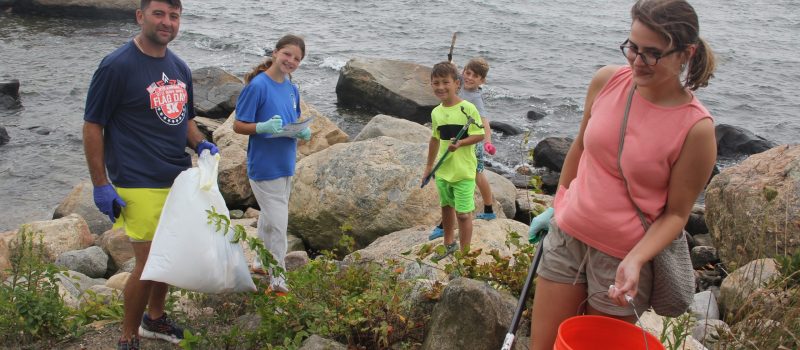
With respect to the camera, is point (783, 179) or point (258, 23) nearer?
point (783, 179)

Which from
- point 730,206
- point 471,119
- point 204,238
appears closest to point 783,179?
point 730,206

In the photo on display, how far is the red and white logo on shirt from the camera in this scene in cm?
415

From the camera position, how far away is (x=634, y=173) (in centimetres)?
275

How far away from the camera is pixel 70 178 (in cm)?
1163

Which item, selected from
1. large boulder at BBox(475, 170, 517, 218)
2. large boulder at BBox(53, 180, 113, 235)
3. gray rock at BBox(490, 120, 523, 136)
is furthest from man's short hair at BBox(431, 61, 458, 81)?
gray rock at BBox(490, 120, 523, 136)

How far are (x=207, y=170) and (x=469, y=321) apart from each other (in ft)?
5.46

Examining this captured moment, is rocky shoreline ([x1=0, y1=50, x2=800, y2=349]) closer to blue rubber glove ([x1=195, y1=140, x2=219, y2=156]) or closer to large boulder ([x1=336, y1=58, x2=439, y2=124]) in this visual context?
blue rubber glove ([x1=195, y1=140, x2=219, y2=156])

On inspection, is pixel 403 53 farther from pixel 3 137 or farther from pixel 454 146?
pixel 454 146

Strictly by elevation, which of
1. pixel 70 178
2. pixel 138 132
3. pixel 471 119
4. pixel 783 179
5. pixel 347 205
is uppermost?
pixel 138 132

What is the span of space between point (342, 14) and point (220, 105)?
1124 cm

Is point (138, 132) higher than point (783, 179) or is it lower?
higher

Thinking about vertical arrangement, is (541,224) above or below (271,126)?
above

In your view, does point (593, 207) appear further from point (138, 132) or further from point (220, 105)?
point (220, 105)

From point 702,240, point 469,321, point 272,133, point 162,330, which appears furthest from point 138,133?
point 702,240
